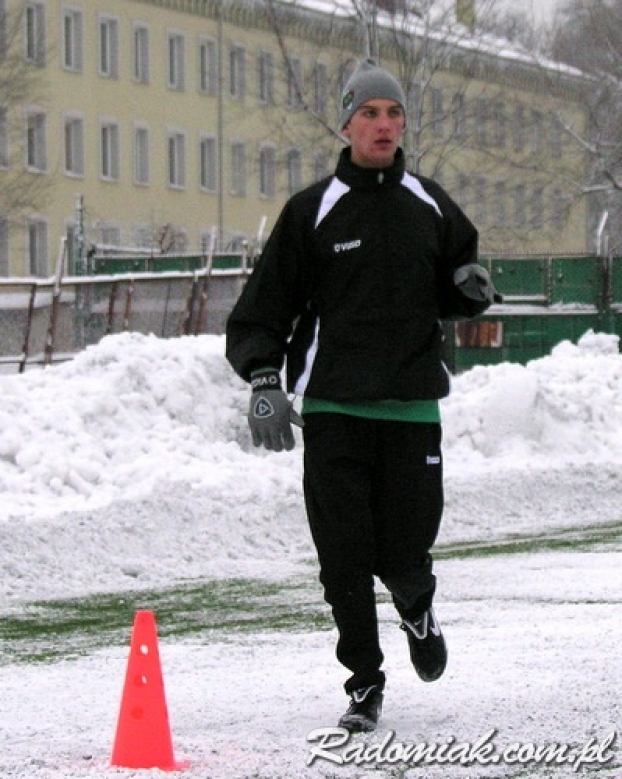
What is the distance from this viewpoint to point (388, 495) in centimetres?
620

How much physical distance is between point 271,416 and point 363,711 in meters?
0.85

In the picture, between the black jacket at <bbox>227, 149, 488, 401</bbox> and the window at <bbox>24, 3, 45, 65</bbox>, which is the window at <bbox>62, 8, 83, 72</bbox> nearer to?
the window at <bbox>24, 3, 45, 65</bbox>

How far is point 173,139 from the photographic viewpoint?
6334 centimetres

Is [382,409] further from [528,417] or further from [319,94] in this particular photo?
[319,94]

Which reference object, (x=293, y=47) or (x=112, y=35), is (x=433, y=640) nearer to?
(x=293, y=47)

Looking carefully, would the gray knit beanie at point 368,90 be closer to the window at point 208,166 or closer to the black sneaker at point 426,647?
the black sneaker at point 426,647

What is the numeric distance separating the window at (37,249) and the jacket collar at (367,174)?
51.1m

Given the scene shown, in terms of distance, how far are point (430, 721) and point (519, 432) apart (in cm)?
1291

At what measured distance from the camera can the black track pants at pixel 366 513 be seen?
6.13m

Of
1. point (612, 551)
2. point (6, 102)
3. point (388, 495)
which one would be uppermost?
point (6, 102)

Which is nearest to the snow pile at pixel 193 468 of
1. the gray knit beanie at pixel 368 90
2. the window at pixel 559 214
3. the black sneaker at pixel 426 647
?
the black sneaker at pixel 426 647

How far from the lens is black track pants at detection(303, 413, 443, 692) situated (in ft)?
20.1

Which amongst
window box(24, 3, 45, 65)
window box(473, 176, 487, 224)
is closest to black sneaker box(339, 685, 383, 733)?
window box(473, 176, 487, 224)

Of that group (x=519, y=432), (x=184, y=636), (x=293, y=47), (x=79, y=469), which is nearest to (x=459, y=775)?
(x=184, y=636)
